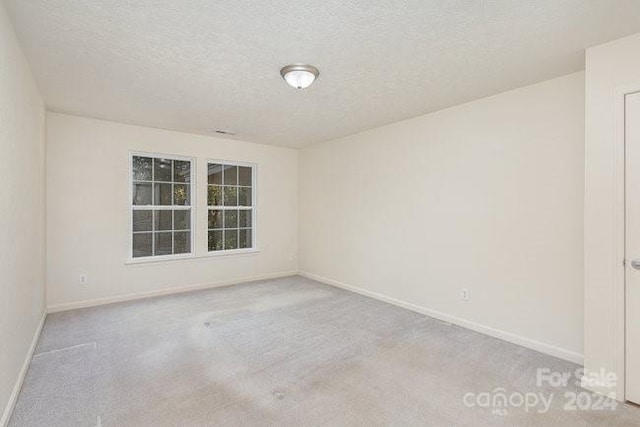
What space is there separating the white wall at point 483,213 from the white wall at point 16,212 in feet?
12.7

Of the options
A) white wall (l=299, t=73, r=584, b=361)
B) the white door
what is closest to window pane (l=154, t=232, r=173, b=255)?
white wall (l=299, t=73, r=584, b=361)

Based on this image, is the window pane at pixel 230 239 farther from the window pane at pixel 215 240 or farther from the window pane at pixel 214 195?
the window pane at pixel 214 195

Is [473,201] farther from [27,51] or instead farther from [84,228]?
[84,228]

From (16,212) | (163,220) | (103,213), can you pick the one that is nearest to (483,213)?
(16,212)

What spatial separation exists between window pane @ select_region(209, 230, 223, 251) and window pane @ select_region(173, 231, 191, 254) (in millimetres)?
360

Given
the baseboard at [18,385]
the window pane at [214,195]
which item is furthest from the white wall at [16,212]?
the window pane at [214,195]

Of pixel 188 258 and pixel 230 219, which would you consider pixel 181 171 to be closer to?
pixel 230 219

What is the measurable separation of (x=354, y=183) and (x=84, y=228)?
3.88m

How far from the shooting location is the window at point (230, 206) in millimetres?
5520

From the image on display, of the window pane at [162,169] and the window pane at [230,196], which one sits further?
the window pane at [230,196]

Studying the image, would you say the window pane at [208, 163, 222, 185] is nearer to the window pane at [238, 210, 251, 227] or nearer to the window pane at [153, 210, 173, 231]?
the window pane at [238, 210, 251, 227]

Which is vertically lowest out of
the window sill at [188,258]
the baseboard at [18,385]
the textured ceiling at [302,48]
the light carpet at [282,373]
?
the light carpet at [282,373]

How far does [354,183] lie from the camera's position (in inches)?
203

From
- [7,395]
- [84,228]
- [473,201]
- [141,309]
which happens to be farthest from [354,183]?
[7,395]
